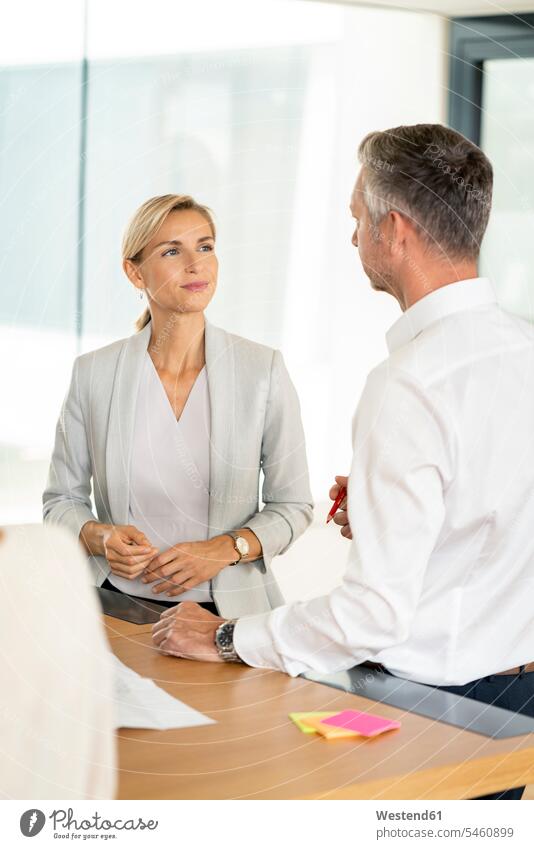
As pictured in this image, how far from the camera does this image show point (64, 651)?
580mm

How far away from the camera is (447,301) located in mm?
1193

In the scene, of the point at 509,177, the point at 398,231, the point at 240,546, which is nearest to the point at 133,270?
the point at 240,546

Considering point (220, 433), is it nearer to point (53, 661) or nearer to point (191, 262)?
point (191, 262)

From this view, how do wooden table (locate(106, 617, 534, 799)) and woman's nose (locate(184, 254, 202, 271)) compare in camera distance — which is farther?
woman's nose (locate(184, 254, 202, 271))

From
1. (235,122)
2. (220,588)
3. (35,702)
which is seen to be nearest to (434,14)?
(235,122)

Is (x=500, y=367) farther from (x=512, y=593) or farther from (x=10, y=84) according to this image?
(x=10, y=84)

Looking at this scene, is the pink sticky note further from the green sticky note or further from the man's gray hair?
the man's gray hair

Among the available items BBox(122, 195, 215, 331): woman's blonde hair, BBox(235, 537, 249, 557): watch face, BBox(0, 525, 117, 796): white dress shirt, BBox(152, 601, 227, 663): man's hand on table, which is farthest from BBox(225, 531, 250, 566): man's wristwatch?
BBox(0, 525, 117, 796): white dress shirt

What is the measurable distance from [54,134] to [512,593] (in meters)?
2.30

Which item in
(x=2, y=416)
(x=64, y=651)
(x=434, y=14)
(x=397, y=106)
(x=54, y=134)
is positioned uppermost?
(x=434, y=14)

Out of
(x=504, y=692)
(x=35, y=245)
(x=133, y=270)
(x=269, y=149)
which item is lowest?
(x=504, y=692)

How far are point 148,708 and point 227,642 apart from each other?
0.61 feet

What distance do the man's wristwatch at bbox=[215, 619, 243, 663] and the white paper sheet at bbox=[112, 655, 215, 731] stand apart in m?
0.10

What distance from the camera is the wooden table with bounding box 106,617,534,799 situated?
3.00ft
